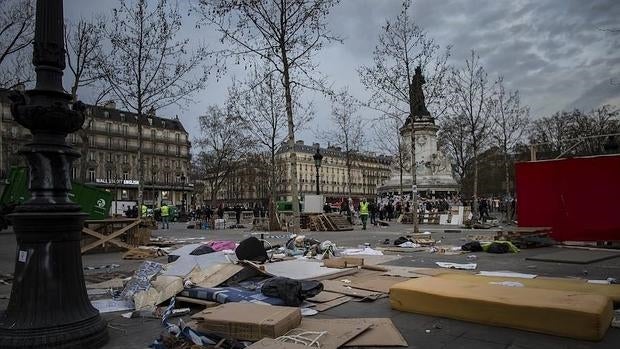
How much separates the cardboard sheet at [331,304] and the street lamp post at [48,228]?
274 centimetres

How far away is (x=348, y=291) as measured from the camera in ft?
23.9

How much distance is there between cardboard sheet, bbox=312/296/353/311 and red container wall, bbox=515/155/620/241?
1164 cm

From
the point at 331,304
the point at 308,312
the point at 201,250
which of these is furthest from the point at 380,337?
the point at 201,250

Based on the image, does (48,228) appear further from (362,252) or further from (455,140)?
(455,140)

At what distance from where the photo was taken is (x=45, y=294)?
4465 mm

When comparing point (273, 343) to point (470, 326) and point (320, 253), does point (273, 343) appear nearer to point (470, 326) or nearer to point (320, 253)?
point (470, 326)

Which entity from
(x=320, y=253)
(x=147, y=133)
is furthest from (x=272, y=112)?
(x=147, y=133)

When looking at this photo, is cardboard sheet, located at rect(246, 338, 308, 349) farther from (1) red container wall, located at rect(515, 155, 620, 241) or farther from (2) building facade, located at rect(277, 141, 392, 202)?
(2) building facade, located at rect(277, 141, 392, 202)

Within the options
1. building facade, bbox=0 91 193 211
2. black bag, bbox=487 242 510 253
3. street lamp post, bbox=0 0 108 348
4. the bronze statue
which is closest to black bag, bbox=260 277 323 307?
street lamp post, bbox=0 0 108 348

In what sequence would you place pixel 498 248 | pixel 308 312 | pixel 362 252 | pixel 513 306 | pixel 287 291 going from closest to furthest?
pixel 513 306 < pixel 308 312 < pixel 287 291 < pixel 498 248 < pixel 362 252

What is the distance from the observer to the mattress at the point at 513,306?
472 centimetres

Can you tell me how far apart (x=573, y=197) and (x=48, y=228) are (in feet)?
51.9

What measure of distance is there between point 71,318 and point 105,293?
3556 mm

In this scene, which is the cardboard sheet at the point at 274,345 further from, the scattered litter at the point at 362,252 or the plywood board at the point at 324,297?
the scattered litter at the point at 362,252
